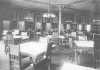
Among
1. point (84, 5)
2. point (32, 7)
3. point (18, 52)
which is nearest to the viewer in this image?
point (18, 52)

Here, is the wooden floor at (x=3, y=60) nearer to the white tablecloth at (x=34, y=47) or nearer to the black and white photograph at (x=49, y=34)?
the black and white photograph at (x=49, y=34)

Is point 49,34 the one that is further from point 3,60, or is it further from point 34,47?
point 3,60

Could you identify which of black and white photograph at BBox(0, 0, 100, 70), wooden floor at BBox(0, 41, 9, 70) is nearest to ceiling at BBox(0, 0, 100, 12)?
black and white photograph at BBox(0, 0, 100, 70)

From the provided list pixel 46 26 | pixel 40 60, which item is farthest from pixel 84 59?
pixel 46 26

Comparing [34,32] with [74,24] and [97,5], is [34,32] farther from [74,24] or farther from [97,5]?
[97,5]

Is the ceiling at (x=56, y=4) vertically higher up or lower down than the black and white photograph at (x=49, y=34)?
higher up

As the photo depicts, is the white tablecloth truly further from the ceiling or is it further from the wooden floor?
the ceiling

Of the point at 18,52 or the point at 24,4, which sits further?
the point at 24,4

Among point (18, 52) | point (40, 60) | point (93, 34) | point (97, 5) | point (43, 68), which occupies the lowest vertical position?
point (43, 68)

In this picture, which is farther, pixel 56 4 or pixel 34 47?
pixel 56 4

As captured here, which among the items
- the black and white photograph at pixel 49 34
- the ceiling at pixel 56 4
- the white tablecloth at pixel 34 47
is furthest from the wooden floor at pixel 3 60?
the ceiling at pixel 56 4

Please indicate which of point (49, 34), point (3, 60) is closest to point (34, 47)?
point (49, 34)

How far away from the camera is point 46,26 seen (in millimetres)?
2293

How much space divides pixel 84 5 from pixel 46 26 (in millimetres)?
905
